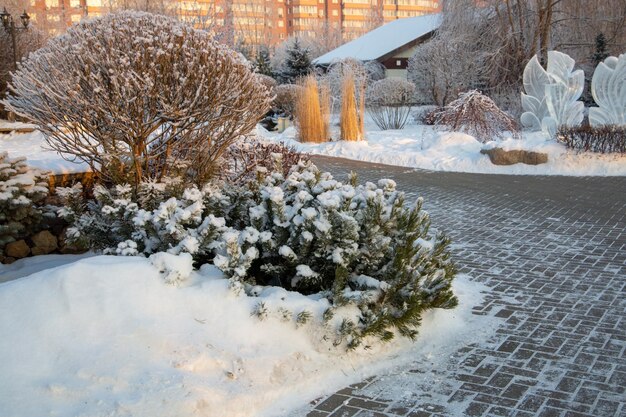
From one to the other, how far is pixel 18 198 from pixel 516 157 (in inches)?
417

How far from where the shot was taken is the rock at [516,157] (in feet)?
43.6

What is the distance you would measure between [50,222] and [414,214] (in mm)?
4063

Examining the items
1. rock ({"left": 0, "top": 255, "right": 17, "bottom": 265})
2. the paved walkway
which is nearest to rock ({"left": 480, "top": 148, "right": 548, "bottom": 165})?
the paved walkway

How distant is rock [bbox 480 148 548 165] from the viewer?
13.3m

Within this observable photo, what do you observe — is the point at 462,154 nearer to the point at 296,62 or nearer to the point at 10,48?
the point at 10,48

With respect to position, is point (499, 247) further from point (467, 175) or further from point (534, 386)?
point (467, 175)

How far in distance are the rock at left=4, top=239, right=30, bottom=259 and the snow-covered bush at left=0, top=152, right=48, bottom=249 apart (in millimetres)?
64

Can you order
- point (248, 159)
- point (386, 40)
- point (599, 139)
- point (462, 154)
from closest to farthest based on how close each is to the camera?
point (248, 159)
point (599, 139)
point (462, 154)
point (386, 40)

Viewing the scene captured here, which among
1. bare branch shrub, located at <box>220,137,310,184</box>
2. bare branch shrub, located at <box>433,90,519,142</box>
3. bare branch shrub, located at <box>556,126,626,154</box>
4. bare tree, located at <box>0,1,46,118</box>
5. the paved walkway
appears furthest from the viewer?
bare tree, located at <box>0,1,46,118</box>

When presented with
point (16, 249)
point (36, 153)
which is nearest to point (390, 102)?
point (36, 153)

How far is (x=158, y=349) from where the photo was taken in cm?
379

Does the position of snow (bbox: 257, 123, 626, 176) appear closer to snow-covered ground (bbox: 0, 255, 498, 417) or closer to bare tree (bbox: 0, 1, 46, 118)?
snow-covered ground (bbox: 0, 255, 498, 417)

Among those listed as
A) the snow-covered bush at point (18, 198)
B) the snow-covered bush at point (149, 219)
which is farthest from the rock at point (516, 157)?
the snow-covered bush at point (18, 198)

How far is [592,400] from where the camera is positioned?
11.9 ft
